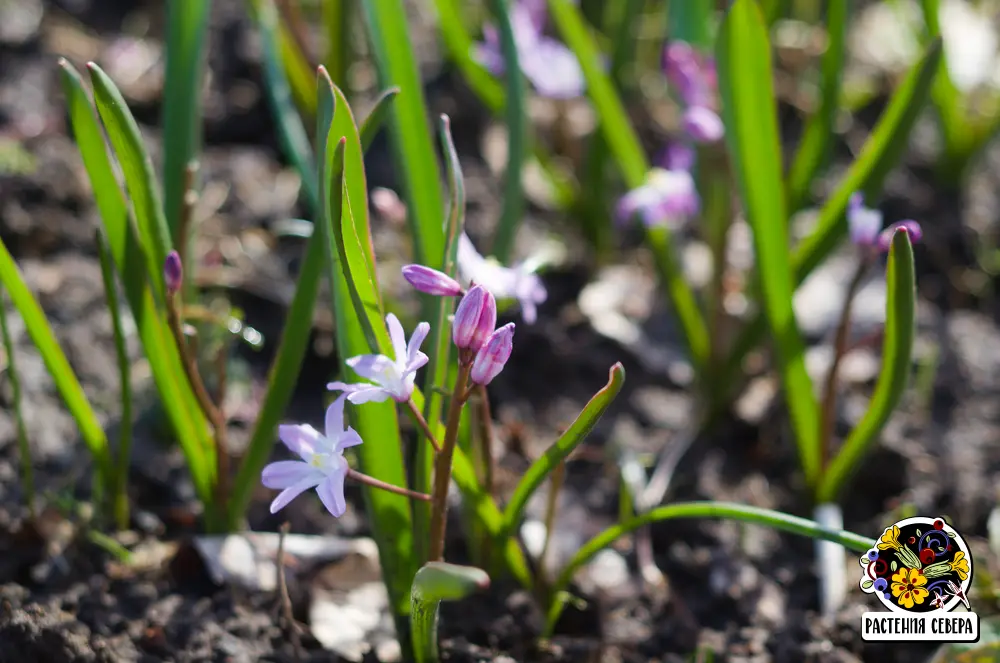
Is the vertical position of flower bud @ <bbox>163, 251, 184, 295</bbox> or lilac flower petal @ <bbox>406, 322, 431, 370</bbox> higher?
flower bud @ <bbox>163, 251, 184, 295</bbox>

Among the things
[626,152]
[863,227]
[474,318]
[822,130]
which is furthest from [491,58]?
[474,318]

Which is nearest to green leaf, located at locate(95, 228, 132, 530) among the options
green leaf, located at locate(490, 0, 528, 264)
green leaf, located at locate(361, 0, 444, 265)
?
green leaf, located at locate(361, 0, 444, 265)

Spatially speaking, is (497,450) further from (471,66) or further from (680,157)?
(471,66)

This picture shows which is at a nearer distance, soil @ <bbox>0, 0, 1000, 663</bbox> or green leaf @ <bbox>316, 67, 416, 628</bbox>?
green leaf @ <bbox>316, 67, 416, 628</bbox>

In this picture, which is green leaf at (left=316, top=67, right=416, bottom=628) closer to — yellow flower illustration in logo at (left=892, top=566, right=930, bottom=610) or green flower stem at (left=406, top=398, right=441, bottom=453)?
green flower stem at (left=406, top=398, right=441, bottom=453)

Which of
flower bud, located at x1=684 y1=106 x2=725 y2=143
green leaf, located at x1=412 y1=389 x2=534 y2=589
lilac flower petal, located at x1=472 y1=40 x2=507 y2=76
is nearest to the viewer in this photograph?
green leaf, located at x1=412 y1=389 x2=534 y2=589

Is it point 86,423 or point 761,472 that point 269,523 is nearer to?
point 86,423

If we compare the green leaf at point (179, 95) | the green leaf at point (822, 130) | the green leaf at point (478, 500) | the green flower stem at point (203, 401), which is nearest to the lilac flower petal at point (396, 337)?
the green leaf at point (478, 500)

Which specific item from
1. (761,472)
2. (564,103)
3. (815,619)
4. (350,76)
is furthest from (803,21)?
(815,619)
